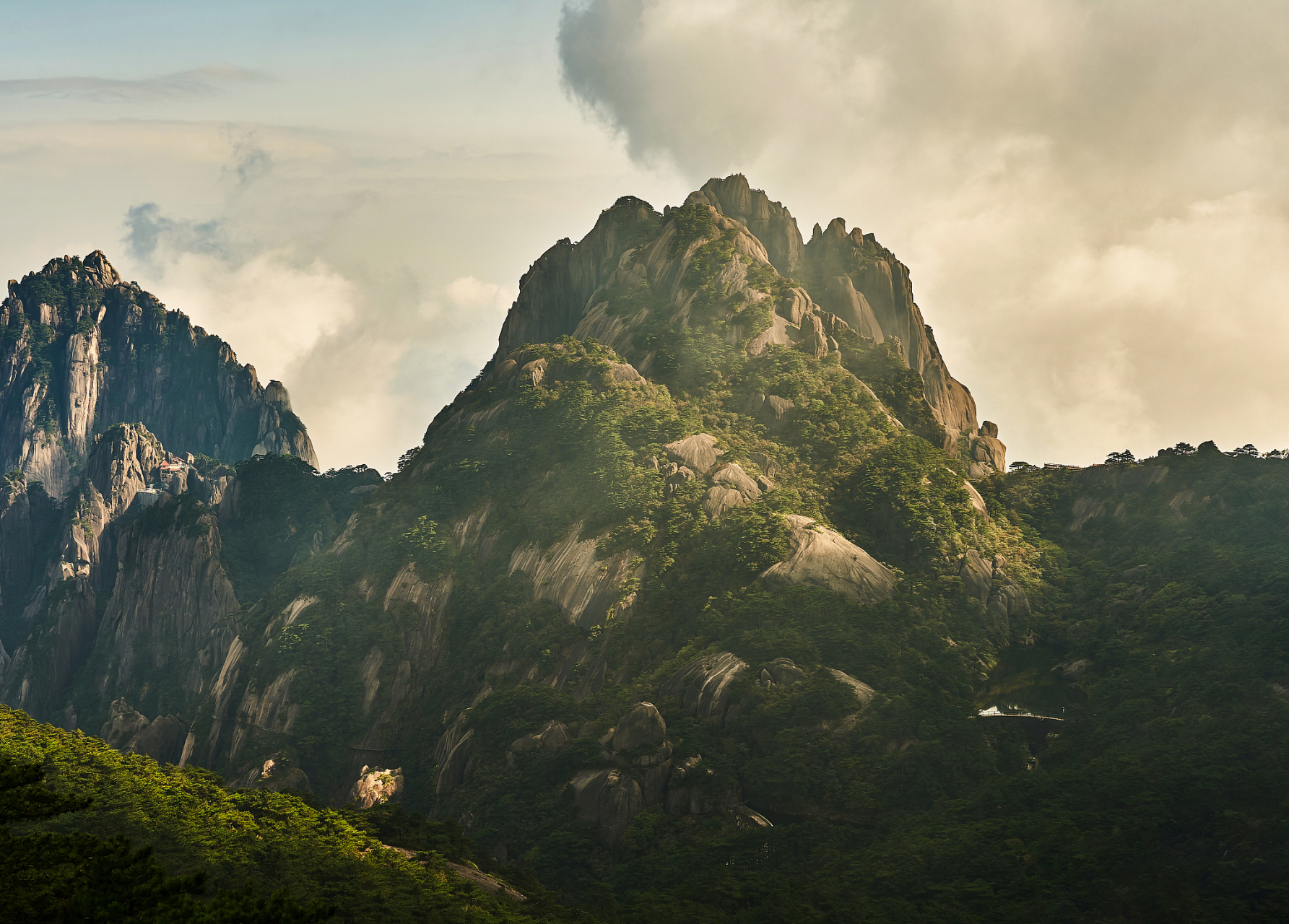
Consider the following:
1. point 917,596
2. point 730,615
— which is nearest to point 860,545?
point 917,596

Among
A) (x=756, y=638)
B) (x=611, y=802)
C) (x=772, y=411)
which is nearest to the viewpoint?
(x=611, y=802)

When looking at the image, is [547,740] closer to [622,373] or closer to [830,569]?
[830,569]

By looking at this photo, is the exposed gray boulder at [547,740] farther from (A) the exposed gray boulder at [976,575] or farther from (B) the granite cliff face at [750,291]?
(B) the granite cliff face at [750,291]

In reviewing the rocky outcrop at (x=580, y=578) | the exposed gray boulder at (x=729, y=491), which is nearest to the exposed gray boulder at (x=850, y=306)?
the exposed gray boulder at (x=729, y=491)

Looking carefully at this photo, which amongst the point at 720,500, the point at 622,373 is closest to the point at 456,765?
the point at 720,500

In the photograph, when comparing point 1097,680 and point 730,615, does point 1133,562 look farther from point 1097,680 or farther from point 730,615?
point 730,615

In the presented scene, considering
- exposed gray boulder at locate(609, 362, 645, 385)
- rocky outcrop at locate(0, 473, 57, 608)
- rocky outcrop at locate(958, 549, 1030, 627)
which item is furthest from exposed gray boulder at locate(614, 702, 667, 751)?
rocky outcrop at locate(0, 473, 57, 608)
